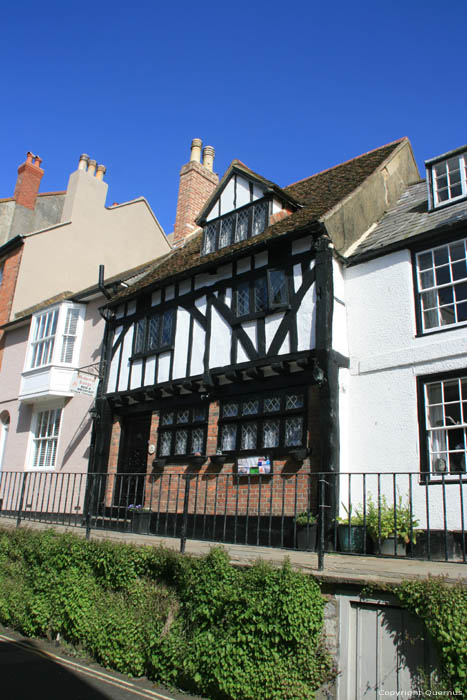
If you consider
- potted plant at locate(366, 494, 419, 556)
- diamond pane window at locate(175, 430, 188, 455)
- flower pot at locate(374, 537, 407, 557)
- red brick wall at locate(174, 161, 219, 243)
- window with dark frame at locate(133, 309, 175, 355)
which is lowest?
flower pot at locate(374, 537, 407, 557)

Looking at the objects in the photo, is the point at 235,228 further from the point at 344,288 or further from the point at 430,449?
the point at 430,449

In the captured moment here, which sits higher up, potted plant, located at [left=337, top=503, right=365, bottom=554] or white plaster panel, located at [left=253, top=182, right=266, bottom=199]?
white plaster panel, located at [left=253, top=182, right=266, bottom=199]

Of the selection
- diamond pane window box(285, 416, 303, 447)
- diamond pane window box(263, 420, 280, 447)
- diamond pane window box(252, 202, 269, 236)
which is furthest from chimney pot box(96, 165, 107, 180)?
diamond pane window box(285, 416, 303, 447)

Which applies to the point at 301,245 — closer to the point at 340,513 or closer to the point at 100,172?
the point at 340,513

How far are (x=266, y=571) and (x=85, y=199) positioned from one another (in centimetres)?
1836

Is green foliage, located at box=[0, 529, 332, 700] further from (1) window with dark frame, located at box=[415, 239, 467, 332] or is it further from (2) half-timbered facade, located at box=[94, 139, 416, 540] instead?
(1) window with dark frame, located at box=[415, 239, 467, 332]

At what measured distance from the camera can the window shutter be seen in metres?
15.8

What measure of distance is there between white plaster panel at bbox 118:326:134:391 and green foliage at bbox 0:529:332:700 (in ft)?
19.9

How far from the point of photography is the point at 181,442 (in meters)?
11.8

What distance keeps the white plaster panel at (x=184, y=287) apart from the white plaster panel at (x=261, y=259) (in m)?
2.07

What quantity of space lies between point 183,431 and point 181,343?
1.95 m

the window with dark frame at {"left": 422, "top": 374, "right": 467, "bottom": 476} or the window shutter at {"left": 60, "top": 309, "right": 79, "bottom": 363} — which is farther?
the window shutter at {"left": 60, "top": 309, "right": 79, "bottom": 363}

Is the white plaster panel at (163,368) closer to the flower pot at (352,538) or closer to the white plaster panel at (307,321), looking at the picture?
the white plaster panel at (307,321)

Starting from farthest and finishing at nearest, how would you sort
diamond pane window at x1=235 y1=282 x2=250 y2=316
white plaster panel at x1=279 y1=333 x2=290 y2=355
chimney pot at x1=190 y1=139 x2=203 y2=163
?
chimney pot at x1=190 y1=139 x2=203 y2=163 → diamond pane window at x1=235 y1=282 x2=250 y2=316 → white plaster panel at x1=279 y1=333 x2=290 y2=355
